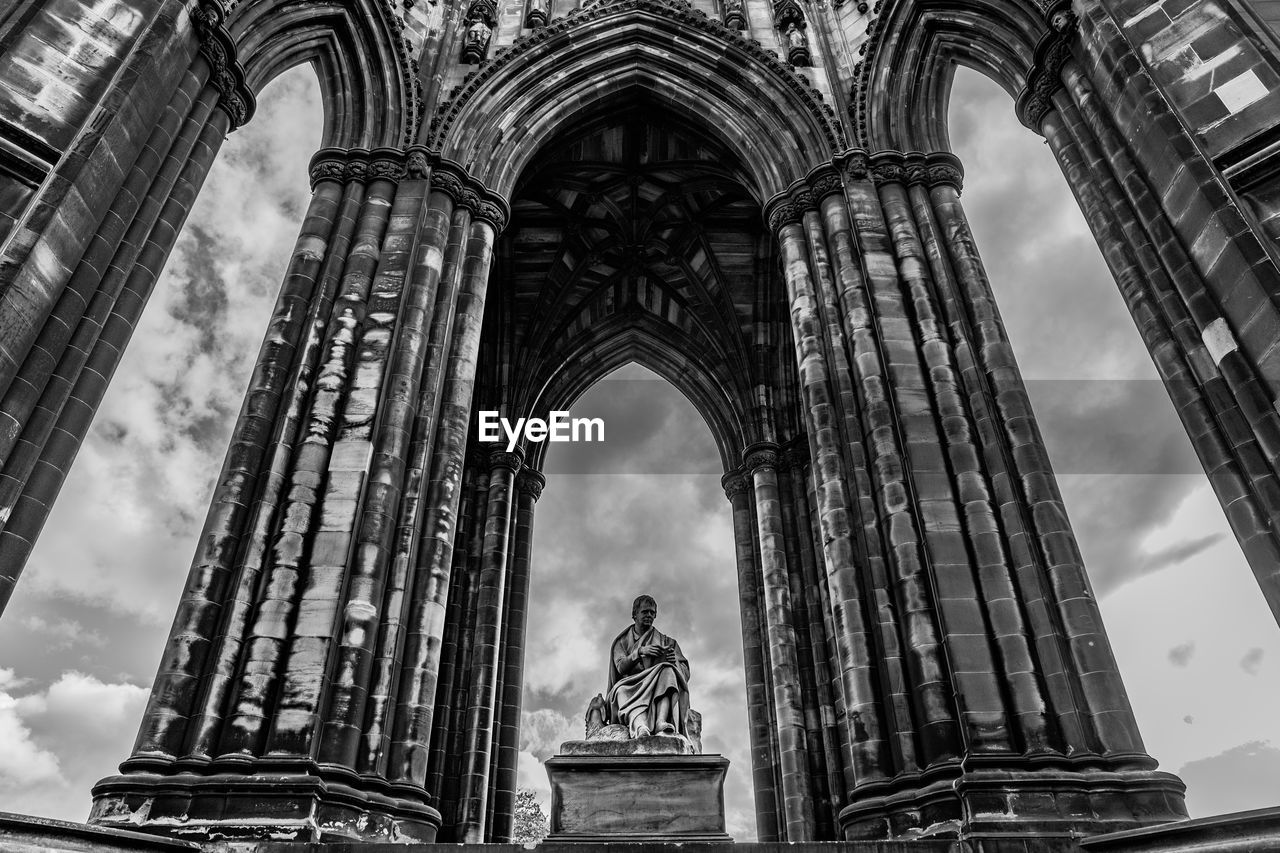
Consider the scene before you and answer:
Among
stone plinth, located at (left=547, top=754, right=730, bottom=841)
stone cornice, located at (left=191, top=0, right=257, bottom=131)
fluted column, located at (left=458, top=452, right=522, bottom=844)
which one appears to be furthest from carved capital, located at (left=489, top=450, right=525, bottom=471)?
stone plinth, located at (left=547, top=754, right=730, bottom=841)

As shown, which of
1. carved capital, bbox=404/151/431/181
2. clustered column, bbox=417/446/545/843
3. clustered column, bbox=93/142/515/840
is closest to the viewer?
clustered column, bbox=93/142/515/840

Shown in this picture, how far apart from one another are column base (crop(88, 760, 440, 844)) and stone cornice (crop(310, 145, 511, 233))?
763 centimetres

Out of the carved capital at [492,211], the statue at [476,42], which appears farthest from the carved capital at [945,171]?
the statue at [476,42]

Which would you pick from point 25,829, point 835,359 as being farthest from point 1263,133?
point 25,829

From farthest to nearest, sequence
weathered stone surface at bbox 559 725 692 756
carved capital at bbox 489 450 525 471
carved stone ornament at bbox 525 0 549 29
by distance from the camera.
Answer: carved capital at bbox 489 450 525 471
carved stone ornament at bbox 525 0 549 29
weathered stone surface at bbox 559 725 692 756

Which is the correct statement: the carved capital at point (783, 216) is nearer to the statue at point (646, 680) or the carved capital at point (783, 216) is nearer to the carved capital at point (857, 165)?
the carved capital at point (857, 165)

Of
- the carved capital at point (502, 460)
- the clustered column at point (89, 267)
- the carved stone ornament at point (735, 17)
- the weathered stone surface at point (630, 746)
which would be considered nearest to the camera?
the clustered column at point (89, 267)

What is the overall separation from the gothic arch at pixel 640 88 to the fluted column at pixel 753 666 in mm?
7458

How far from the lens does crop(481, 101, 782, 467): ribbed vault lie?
1842 centimetres

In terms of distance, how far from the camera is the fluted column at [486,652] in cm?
1384

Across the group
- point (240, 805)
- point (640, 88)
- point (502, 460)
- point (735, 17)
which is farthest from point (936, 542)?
point (502, 460)

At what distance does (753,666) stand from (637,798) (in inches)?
373

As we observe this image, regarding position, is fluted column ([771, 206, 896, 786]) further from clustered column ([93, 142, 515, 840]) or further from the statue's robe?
clustered column ([93, 142, 515, 840])

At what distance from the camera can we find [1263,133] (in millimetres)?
7312
